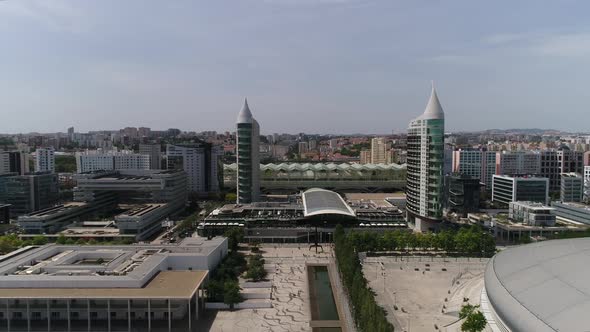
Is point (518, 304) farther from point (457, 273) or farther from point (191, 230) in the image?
point (191, 230)

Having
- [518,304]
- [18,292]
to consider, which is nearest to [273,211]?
[18,292]

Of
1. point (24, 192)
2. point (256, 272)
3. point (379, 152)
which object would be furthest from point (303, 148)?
point (256, 272)

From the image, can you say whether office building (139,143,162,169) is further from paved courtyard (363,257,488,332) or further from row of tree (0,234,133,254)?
paved courtyard (363,257,488,332)

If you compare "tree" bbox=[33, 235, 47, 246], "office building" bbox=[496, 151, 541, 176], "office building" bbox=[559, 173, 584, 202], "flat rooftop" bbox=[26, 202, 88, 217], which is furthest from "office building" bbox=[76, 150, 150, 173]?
"office building" bbox=[559, 173, 584, 202]

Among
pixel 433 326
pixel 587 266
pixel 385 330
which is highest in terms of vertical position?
pixel 587 266

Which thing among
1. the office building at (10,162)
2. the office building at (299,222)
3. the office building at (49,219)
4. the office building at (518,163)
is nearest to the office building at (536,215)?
the office building at (299,222)

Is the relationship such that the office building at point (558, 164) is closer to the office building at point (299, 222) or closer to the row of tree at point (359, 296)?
the office building at point (299, 222)
